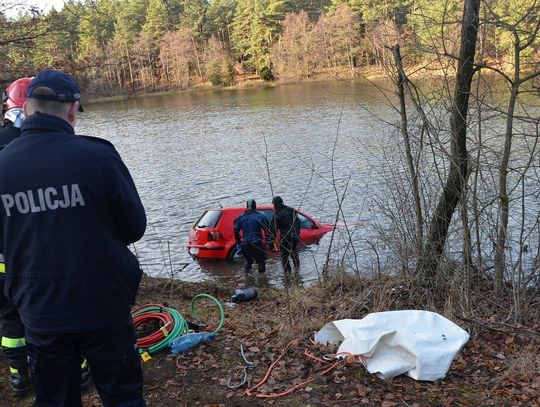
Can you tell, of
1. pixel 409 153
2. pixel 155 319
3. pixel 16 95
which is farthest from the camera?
pixel 409 153

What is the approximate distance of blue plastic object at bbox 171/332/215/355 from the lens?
4.57 m

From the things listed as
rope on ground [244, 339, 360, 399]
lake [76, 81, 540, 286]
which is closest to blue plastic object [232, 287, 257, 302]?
lake [76, 81, 540, 286]

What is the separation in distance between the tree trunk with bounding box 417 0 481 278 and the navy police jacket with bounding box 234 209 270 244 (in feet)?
14.2

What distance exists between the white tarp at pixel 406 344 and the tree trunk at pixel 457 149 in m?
2.76

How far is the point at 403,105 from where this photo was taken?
7434 mm

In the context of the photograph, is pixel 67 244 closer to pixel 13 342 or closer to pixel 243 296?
pixel 13 342

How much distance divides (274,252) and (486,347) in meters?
8.07

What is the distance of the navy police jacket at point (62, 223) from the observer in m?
2.40

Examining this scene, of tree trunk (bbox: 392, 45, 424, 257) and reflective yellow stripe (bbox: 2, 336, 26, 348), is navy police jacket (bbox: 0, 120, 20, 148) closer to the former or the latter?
reflective yellow stripe (bbox: 2, 336, 26, 348)

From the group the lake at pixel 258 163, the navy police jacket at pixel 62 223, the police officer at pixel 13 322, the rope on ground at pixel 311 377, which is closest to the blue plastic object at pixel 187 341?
the rope on ground at pixel 311 377

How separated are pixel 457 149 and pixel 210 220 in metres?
7.62

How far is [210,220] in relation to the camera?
44.0 feet

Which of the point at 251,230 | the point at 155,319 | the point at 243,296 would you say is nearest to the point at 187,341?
the point at 155,319

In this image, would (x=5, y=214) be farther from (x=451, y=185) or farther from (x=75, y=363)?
(x=451, y=185)
